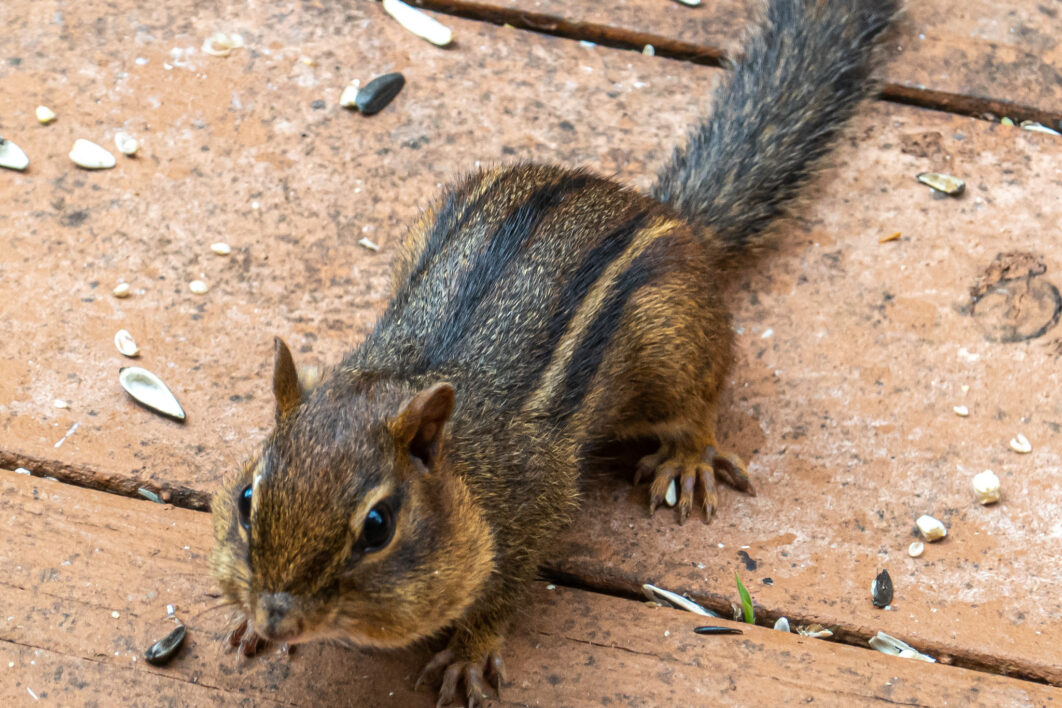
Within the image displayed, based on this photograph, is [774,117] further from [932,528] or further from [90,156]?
[90,156]

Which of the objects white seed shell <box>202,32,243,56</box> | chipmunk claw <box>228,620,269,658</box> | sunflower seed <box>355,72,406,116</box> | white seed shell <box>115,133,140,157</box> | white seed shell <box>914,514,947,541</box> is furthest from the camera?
white seed shell <box>202,32,243,56</box>

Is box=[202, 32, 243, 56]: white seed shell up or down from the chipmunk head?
down

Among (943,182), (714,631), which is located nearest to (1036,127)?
(943,182)

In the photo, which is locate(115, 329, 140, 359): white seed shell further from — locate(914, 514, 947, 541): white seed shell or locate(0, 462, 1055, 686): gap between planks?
locate(914, 514, 947, 541): white seed shell

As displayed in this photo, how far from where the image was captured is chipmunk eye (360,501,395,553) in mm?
1931

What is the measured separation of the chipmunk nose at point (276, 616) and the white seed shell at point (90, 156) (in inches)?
73.1

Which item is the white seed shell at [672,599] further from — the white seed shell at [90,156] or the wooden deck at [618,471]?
the white seed shell at [90,156]

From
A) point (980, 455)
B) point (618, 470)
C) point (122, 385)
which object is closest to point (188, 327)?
→ point (122, 385)

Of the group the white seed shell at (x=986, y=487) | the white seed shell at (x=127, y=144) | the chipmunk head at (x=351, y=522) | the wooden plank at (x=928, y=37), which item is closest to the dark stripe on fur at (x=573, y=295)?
the chipmunk head at (x=351, y=522)

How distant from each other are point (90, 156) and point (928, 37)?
2.68 meters

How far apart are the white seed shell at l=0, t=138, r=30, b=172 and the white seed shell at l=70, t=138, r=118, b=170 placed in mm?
128

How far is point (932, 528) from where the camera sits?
265cm

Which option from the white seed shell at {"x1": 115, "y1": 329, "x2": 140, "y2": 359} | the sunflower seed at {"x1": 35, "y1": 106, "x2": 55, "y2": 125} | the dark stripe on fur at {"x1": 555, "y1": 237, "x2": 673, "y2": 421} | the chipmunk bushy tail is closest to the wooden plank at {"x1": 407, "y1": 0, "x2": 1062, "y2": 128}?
the chipmunk bushy tail

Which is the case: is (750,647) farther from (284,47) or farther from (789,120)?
(284,47)
